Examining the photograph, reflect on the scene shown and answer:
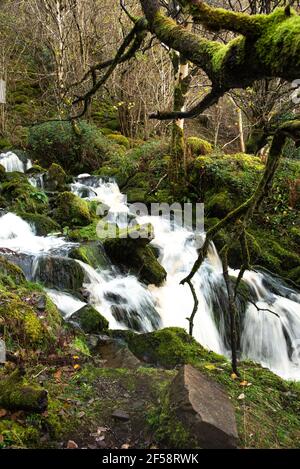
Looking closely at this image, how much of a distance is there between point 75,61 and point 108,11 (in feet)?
12.8

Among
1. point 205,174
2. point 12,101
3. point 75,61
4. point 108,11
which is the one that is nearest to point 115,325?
point 205,174

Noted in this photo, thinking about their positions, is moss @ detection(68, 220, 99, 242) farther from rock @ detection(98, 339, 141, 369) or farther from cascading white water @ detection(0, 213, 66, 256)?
rock @ detection(98, 339, 141, 369)

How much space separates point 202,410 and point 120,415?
0.82 meters

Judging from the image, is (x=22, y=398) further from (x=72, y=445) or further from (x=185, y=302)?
(x=185, y=302)

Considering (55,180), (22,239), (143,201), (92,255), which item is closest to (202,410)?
(92,255)

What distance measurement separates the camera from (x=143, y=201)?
12695mm

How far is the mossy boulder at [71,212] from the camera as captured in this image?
413 inches

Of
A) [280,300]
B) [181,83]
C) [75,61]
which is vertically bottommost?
[280,300]

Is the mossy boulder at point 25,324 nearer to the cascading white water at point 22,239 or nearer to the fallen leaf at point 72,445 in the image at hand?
the fallen leaf at point 72,445

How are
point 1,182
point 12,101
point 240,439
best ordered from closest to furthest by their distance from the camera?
1. point 240,439
2. point 1,182
3. point 12,101

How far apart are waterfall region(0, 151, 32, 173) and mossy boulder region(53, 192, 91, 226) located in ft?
13.8

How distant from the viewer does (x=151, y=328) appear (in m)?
7.11

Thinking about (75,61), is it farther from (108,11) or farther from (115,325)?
(115,325)

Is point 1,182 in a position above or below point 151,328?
above
